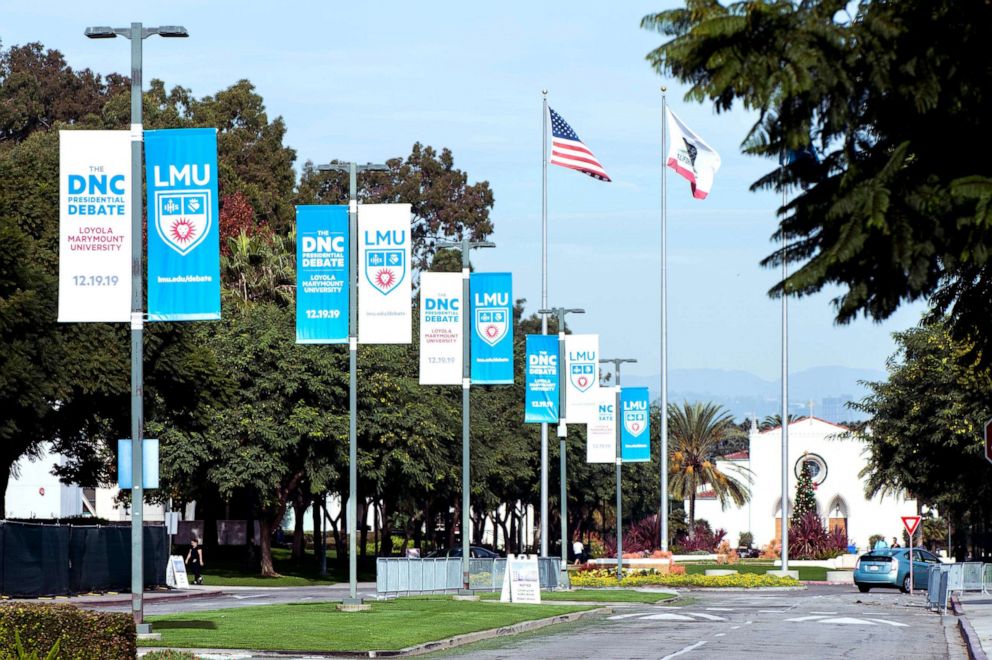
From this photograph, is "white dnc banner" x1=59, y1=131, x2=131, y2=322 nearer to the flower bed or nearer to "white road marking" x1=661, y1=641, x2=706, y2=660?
"white road marking" x1=661, y1=641, x2=706, y2=660

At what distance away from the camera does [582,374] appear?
46.7m

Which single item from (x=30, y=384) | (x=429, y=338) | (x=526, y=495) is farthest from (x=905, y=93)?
(x=526, y=495)

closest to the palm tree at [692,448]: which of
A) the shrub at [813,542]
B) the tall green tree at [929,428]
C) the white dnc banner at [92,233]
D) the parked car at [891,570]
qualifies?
the shrub at [813,542]

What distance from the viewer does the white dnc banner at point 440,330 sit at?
3506 cm

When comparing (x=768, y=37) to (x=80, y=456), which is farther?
(x=80, y=456)

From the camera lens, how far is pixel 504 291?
37156mm

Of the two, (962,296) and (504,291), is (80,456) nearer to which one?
(504,291)

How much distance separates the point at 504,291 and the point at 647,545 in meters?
44.5

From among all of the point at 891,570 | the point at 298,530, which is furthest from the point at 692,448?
the point at 891,570

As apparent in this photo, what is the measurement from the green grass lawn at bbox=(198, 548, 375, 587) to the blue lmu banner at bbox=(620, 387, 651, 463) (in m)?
14.8

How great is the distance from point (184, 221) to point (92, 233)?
51.0 inches

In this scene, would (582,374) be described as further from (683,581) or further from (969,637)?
(969,637)

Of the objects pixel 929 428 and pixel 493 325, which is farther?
pixel 929 428

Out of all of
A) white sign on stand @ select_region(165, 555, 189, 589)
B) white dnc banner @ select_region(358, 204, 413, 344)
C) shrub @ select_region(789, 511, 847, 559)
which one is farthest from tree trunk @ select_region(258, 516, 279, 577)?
white dnc banner @ select_region(358, 204, 413, 344)
